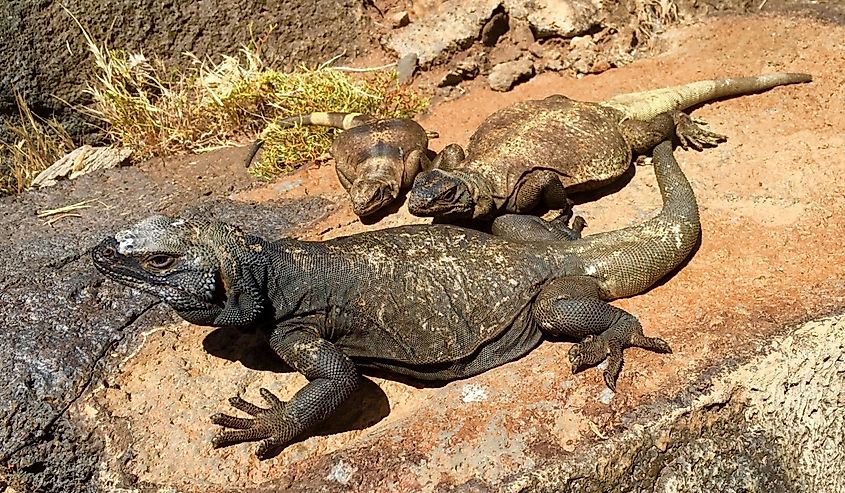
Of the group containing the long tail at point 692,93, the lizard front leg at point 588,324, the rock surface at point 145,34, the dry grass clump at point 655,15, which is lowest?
the lizard front leg at point 588,324

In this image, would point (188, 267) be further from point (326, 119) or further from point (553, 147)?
point (326, 119)

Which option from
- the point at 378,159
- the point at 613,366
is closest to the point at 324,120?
the point at 378,159

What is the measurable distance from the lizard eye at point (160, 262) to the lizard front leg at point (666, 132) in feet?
12.3

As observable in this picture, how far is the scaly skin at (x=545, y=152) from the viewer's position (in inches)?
230

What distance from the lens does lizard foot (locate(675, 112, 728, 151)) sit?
6.54 m

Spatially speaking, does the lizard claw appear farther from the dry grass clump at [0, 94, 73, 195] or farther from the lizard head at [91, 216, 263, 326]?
the dry grass clump at [0, 94, 73, 195]

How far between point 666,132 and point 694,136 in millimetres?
276

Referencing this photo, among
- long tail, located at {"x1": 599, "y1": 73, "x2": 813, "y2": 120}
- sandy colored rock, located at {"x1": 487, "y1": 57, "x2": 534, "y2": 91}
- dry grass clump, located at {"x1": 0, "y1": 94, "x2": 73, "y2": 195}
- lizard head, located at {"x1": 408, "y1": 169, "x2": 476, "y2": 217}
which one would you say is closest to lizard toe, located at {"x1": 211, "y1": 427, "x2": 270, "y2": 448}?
lizard head, located at {"x1": 408, "y1": 169, "x2": 476, "y2": 217}

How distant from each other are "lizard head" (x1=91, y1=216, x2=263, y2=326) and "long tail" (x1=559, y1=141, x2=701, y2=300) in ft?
6.60

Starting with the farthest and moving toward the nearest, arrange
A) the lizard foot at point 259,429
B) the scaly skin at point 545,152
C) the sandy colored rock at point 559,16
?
the sandy colored rock at point 559,16 → the scaly skin at point 545,152 → the lizard foot at point 259,429

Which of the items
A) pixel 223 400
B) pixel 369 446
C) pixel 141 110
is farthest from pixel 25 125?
pixel 369 446

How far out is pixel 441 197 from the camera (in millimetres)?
5691

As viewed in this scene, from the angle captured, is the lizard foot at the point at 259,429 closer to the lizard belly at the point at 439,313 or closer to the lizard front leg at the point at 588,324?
the lizard belly at the point at 439,313

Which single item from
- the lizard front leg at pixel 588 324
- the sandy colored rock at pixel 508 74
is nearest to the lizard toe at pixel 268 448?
the lizard front leg at pixel 588 324
